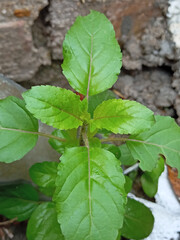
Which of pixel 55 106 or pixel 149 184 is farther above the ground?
pixel 55 106

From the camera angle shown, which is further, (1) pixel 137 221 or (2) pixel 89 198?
(1) pixel 137 221

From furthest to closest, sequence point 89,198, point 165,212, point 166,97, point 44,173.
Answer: point 166,97 < point 165,212 < point 44,173 < point 89,198

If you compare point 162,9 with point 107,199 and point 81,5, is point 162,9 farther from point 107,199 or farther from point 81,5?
point 107,199

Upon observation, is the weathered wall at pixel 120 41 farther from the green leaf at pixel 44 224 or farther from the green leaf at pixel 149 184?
the green leaf at pixel 44 224

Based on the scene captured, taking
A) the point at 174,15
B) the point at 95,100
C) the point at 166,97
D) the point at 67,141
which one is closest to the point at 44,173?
the point at 67,141

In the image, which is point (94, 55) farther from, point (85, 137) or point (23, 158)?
point (23, 158)

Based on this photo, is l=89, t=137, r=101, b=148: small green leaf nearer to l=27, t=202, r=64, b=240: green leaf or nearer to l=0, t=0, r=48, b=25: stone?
l=27, t=202, r=64, b=240: green leaf

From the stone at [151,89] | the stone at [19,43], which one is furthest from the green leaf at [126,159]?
the stone at [19,43]
